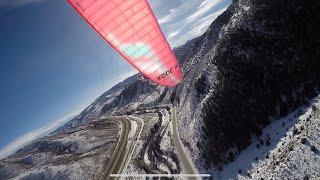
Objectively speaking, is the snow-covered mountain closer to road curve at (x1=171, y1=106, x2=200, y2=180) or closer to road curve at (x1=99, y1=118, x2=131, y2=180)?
road curve at (x1=171, y1=106, x2=200, y2=180)

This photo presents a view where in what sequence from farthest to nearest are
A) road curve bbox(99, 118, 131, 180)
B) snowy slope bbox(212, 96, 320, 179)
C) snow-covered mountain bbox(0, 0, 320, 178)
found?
road curve bbox(99, 118, 131, 180) < snow-covered mountain bbox(0, 0, 320, 178) < snowy slope bbox(212, 96, 320, 179)

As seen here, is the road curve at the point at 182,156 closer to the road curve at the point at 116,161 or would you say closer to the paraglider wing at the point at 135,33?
the road curve at the point at 116,161

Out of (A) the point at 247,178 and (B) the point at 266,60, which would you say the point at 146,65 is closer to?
(A) the point at 247,178

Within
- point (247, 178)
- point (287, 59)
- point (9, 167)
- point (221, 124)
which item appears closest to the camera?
point (247, 178)

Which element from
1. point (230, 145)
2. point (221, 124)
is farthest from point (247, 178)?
point (221, 124)

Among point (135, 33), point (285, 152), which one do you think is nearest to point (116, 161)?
point (285, 152)

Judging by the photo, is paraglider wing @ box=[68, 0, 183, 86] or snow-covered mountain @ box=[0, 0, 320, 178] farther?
snow-covered mountain @ box=[0, 0, 320, 178]

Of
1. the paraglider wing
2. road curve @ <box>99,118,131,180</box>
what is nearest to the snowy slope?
the paraglider wing
